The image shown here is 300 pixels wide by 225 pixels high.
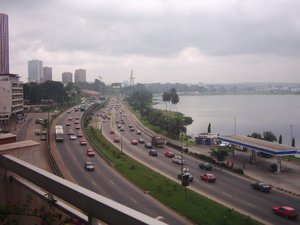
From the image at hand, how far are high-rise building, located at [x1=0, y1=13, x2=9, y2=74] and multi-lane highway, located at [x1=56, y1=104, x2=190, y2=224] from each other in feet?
130

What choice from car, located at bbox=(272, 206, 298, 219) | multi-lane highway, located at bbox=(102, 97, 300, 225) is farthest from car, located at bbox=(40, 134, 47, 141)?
car, located at bbox=(272, 206, 298, 219)

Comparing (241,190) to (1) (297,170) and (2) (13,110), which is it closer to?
(1) (297,170)

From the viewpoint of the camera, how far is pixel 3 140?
3172 mm

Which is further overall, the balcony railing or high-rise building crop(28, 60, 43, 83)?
high-rise building crop(28, 60, 43, 83)

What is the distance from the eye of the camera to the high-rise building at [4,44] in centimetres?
5222

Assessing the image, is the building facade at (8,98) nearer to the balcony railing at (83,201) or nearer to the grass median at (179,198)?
the grass median at (179,198)

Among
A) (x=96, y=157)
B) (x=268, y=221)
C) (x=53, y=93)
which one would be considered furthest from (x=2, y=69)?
(x=268, y=221)

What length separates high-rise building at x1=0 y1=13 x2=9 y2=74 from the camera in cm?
5222

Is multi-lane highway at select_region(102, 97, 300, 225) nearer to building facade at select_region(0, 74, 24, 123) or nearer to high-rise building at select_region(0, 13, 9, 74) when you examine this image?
building facade at select_region(0, 74, 24, 123)

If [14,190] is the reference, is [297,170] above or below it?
below

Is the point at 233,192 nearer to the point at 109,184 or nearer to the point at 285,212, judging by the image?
the point at 285,212

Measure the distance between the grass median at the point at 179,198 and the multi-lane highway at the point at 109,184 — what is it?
0.96 ft

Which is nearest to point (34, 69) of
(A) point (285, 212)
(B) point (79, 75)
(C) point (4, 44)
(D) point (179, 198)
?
(B) point (79, 75)

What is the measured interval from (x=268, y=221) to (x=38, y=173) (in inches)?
321
